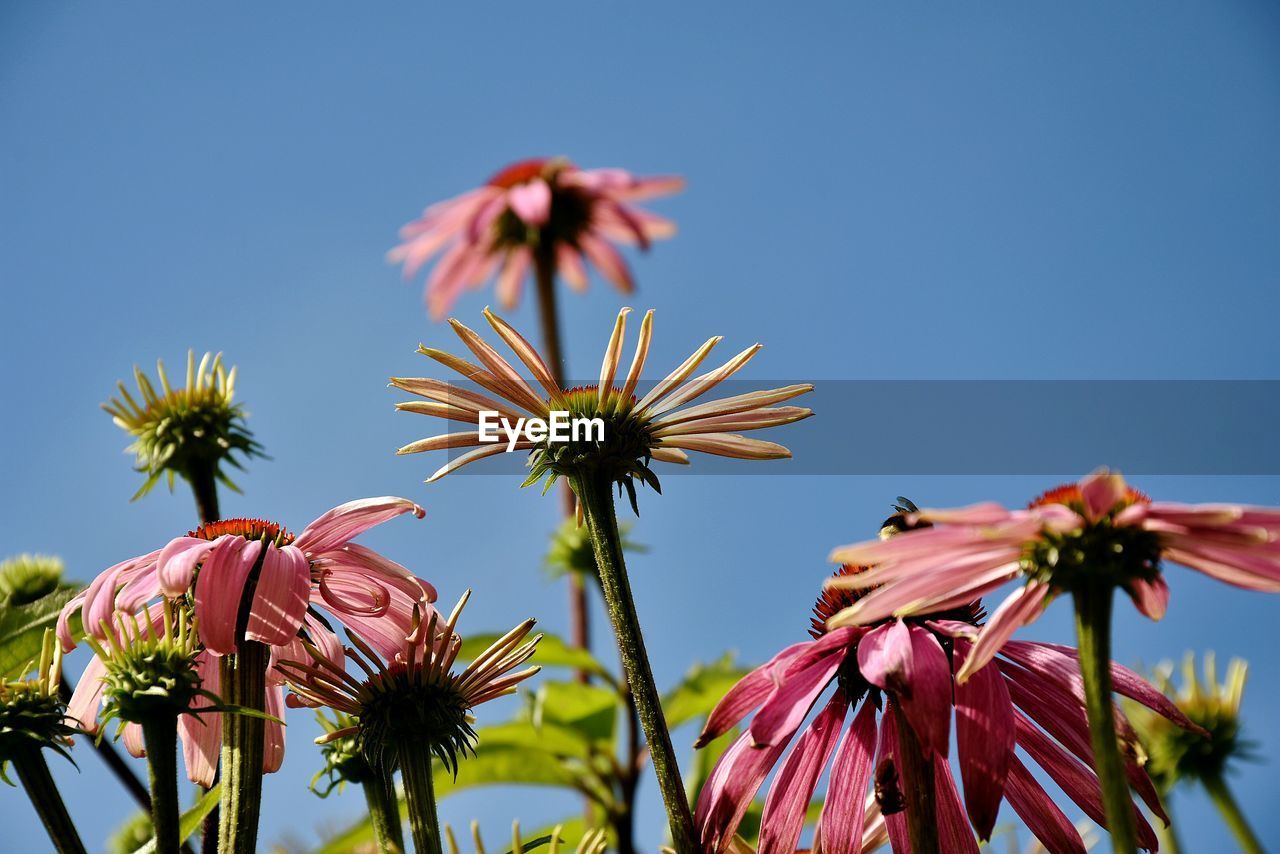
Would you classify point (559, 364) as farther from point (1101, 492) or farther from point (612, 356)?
→ point (1101, 492)

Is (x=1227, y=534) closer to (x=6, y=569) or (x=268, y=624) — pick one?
(x=268, y=624)

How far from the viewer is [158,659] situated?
0.98 meters

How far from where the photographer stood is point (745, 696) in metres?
1.06

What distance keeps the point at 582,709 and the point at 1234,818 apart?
1110mm

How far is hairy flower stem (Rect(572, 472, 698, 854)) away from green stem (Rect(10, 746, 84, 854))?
513 millimetres

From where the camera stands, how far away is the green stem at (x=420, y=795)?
39.6 inches

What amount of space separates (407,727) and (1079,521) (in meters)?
0.59

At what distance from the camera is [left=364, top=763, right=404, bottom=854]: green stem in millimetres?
1110

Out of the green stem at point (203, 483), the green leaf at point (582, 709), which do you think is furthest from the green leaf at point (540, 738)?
the green stem at point (203, 483)

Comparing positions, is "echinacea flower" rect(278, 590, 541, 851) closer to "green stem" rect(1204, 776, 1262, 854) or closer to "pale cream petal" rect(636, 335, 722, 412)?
"pale cream petal" rect(636, 335, 722, 412)

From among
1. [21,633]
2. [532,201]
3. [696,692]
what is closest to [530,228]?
[532,201]

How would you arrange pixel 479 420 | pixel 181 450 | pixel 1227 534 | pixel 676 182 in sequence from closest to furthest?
1. pixel 1227 534
2. pixel 479 420
3. pixel 181 450
4. pixel 676 182

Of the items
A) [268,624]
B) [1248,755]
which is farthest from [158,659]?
[1248,755]

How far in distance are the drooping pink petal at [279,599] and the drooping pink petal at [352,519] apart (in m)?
0.10
